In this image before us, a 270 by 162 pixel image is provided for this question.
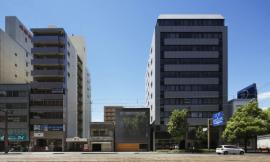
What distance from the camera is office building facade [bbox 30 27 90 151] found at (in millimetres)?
103375

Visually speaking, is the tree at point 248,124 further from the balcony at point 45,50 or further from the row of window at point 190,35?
the balcony at point 45,50

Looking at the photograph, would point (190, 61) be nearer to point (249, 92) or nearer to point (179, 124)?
point (249, 92)

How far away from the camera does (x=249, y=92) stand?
123125mm

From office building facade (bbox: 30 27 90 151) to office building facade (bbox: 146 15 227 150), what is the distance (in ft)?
77.2

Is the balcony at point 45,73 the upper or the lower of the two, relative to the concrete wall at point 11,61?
lower

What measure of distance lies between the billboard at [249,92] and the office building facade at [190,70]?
14.9 m

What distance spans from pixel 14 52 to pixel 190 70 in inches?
2050

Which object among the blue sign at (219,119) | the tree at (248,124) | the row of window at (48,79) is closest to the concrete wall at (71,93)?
the row of window at (48,79)

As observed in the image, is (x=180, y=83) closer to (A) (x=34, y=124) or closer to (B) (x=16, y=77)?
(A) (x=34, y=124)

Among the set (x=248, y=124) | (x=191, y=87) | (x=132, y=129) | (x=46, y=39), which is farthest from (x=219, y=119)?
(x=46, y=39)

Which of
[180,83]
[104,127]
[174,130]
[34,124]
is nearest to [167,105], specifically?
[180,83]

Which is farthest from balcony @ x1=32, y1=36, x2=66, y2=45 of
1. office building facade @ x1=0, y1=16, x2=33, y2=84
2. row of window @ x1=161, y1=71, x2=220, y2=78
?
row of window @ x1=161, y1=71, x2=220, y2=78

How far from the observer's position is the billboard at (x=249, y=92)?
396 feet

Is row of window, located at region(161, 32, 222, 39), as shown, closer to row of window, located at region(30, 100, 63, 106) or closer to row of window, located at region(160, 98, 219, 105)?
row of window, located at region(160, 98, 219, 105)
